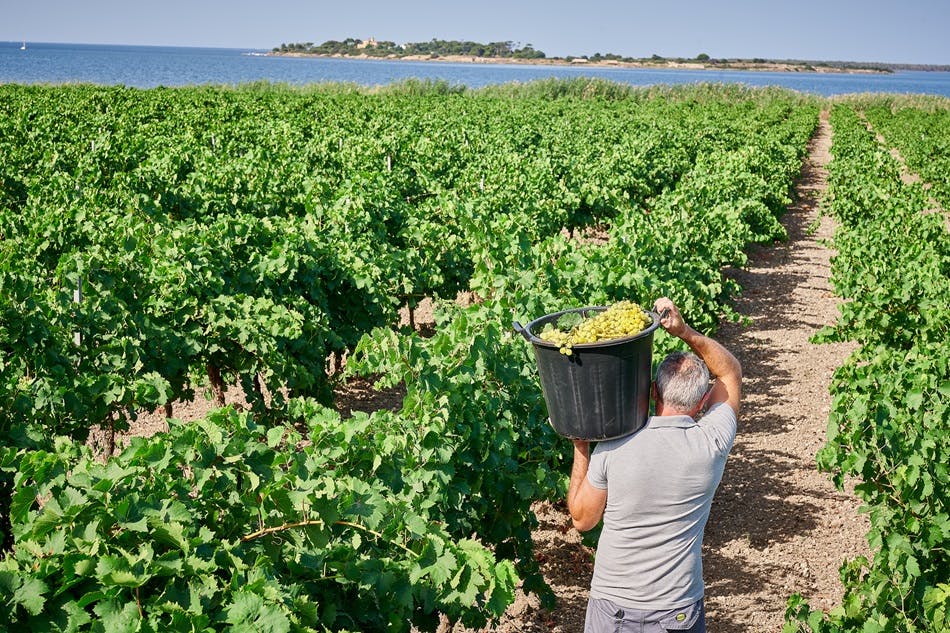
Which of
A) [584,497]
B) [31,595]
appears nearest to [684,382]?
[584,497]

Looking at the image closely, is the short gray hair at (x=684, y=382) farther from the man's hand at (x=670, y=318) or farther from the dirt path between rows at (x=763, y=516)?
the dirt path between rows at (x=763, y=516)

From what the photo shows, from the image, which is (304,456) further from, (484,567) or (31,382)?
(31,382)

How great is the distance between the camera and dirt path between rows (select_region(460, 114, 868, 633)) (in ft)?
17.3

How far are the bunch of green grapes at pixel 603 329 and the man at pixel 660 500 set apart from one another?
0.09 metres

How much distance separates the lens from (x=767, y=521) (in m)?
6.34

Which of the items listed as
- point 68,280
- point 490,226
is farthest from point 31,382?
point 490,226

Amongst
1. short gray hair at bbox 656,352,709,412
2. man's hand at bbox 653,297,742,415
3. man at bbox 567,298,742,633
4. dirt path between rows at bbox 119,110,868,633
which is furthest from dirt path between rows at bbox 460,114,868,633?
short gray hair at bbox 656,352,709,412

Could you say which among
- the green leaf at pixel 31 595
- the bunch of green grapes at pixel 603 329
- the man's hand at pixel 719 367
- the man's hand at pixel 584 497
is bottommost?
the man's hand at pixel 584 497

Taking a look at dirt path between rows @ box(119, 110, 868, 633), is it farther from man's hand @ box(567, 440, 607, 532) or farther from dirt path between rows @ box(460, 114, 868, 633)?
man's hand @ box(567, 440, 607, 532)

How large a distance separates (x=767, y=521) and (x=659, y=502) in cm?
377

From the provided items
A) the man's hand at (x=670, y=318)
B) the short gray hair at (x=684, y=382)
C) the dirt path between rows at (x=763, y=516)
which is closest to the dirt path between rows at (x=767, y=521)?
the dirt path between rows at (x=763, y=516)

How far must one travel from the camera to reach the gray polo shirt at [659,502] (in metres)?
2.97

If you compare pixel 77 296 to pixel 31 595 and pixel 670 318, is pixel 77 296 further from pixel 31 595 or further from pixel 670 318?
pixel 670 318

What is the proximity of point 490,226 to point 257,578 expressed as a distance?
667 centimetres
